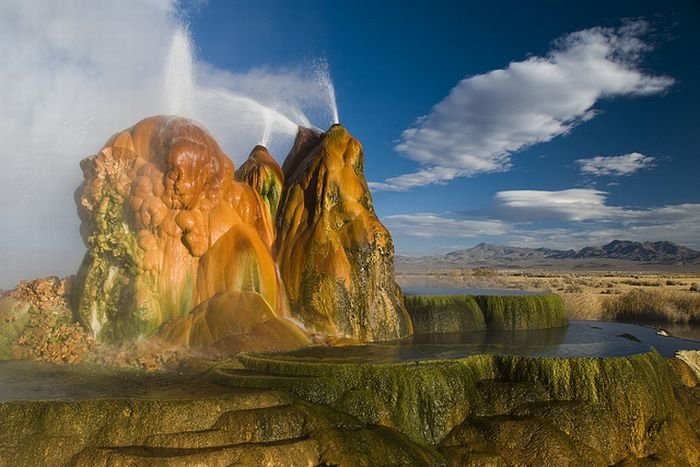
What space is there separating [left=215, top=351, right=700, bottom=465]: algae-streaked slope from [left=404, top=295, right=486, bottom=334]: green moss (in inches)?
300

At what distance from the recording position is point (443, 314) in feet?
69.6

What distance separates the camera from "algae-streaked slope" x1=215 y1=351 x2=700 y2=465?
36.9 ft

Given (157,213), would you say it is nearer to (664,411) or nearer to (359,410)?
(359,410)

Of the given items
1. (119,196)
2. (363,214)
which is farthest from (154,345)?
(363,214)

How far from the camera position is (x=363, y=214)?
734 inches

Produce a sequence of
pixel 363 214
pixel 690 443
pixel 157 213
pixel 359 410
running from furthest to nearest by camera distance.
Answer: pixel 363 214 → pixel 157 213 → pixel 690 443 → pixel 359 410

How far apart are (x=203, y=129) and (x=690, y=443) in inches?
605

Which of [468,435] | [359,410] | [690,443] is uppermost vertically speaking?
[359,410]

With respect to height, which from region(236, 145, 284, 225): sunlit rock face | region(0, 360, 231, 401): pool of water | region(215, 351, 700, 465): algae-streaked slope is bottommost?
region(215, 351, 700, 465): algae-streaked slope

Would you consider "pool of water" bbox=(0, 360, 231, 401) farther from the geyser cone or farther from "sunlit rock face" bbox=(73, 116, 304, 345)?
the geyser cone

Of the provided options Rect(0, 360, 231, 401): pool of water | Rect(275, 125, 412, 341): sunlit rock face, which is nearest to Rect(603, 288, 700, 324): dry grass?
Rect(275, 125, 412, 341): sunlit rock face

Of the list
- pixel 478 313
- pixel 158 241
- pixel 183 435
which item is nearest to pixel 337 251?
pixel 158 241

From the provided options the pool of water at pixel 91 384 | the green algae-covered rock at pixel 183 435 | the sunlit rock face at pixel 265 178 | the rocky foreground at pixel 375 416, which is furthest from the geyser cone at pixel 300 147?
the green algae-covered rock at pixel 183 435

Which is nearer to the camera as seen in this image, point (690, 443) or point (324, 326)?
point (690, 443)
